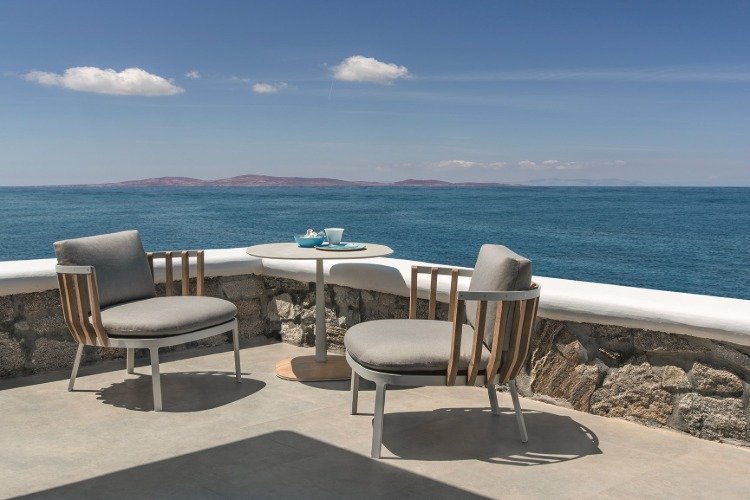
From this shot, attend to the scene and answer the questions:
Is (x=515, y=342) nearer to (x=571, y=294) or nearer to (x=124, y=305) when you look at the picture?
(x=571, y=294)

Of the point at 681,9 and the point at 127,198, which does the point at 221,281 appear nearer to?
the point at 681,9

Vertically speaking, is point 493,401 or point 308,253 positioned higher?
point 308,253

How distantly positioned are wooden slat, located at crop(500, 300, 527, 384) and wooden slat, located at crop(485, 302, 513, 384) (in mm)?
52

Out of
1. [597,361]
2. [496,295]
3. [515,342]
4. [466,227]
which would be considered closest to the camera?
[496,295]

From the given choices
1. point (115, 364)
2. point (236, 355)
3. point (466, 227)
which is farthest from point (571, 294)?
point (466, 227)

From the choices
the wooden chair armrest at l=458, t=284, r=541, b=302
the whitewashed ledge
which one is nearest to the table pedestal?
the whitewashed ledge

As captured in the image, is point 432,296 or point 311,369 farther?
point 311,369

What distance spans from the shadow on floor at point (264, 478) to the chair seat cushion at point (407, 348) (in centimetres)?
36

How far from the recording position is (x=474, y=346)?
107 inches

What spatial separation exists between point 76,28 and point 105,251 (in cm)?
5987

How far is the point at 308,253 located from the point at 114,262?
935 millimetres

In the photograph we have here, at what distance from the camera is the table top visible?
12.0 ft

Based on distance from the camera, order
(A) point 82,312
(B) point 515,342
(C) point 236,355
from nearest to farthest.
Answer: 1. (B) point 515,342
2. (A) point 82,312
3. (C) point 236,355

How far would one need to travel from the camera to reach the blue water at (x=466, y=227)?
114 ft
